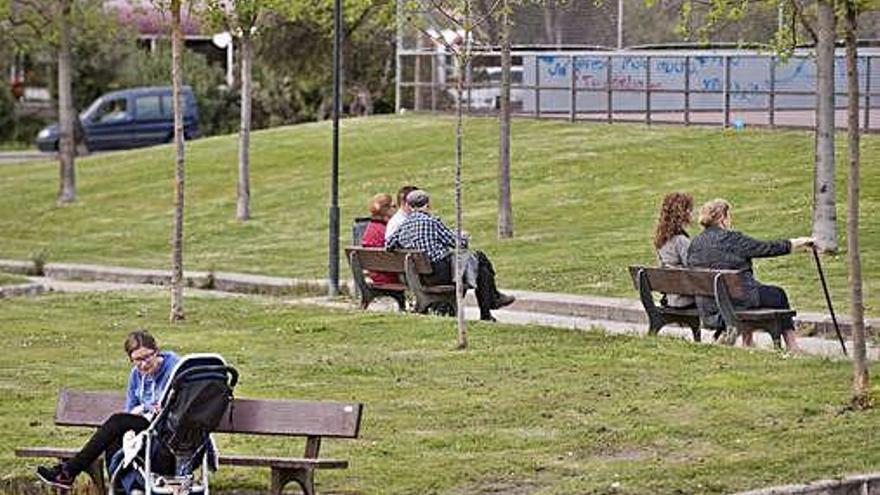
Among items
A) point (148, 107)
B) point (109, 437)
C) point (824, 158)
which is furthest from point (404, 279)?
point (148, 107)

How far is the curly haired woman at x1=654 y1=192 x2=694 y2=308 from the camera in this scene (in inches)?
682

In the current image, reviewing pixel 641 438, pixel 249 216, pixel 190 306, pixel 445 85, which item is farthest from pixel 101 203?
pixel 641 438

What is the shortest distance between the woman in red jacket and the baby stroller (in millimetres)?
9423

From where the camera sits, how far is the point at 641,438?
12508 millimetres

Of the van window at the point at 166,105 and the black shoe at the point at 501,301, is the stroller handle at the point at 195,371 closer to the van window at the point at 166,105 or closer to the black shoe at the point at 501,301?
the black shoe at the point at 501,301

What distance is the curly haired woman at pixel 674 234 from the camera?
17.3 meters

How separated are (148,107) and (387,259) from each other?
34160mm

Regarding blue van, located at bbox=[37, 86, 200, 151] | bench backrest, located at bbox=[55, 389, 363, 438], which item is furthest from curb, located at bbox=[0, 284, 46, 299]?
blue van, located at bbox=[37, 86, 200, 151]

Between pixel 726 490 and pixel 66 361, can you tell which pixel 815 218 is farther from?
pixel 726 490

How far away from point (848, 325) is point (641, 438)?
6.22 metres

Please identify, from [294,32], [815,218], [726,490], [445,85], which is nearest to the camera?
[726,490]

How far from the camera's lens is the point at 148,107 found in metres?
53.0

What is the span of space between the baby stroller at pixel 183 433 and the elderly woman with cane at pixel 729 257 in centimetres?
655

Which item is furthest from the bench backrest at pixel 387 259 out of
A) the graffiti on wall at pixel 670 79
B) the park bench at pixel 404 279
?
the graffiti on wall at pixel 670 79
